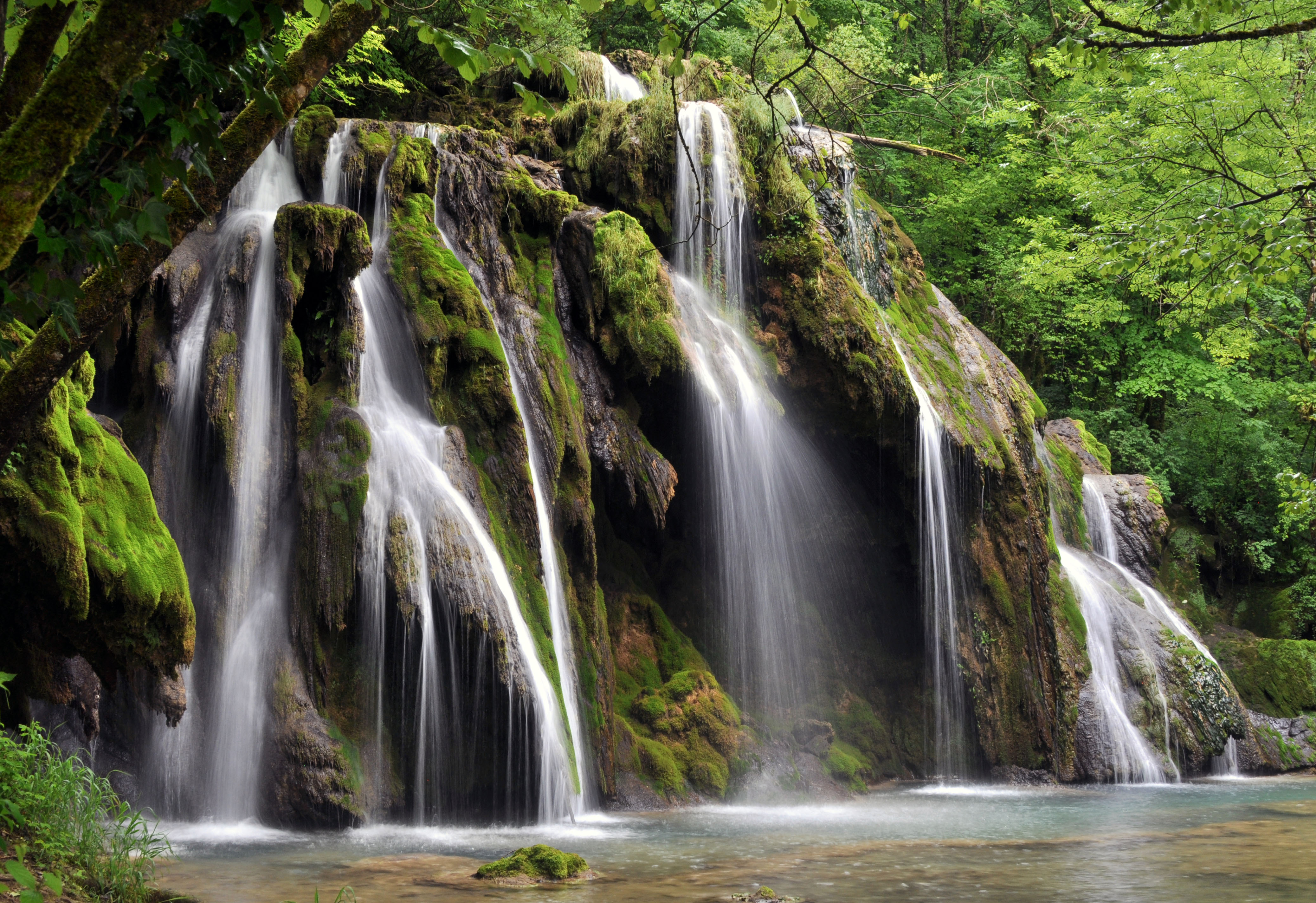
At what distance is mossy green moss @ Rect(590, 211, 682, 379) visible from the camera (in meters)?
11.7

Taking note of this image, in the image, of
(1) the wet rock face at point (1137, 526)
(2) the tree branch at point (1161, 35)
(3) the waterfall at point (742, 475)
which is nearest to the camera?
(2) the tree branch at point (1161, 35)

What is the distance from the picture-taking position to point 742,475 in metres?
12.6

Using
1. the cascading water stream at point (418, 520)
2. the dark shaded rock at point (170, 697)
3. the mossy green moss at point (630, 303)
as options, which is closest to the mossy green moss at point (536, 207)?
the mossy green moss at point (630, 303)

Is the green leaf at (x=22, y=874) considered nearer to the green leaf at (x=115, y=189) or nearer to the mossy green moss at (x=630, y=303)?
the green leaf at (x=115, y=189)

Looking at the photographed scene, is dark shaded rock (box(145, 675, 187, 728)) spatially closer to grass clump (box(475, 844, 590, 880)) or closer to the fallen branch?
grass clump (box(475, 844, 590, 880))

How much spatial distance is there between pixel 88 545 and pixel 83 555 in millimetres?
229

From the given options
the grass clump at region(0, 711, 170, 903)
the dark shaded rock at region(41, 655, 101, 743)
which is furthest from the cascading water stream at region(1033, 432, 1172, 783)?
the grass clump at region(0, 711, 170, 903)

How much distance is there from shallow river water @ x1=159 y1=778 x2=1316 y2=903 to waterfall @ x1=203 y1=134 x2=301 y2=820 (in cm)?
47

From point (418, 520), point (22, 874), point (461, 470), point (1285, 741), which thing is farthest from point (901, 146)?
point (22, 874)

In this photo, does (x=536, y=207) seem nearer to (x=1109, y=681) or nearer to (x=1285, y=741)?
(x=1109, y=681)

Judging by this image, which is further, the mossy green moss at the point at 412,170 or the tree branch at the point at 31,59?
the mossy green moss at the point at 412,170

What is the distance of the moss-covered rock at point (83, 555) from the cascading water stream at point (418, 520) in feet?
6.59

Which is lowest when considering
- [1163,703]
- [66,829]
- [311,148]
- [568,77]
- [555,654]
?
[66,829]

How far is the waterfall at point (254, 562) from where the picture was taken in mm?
8211
